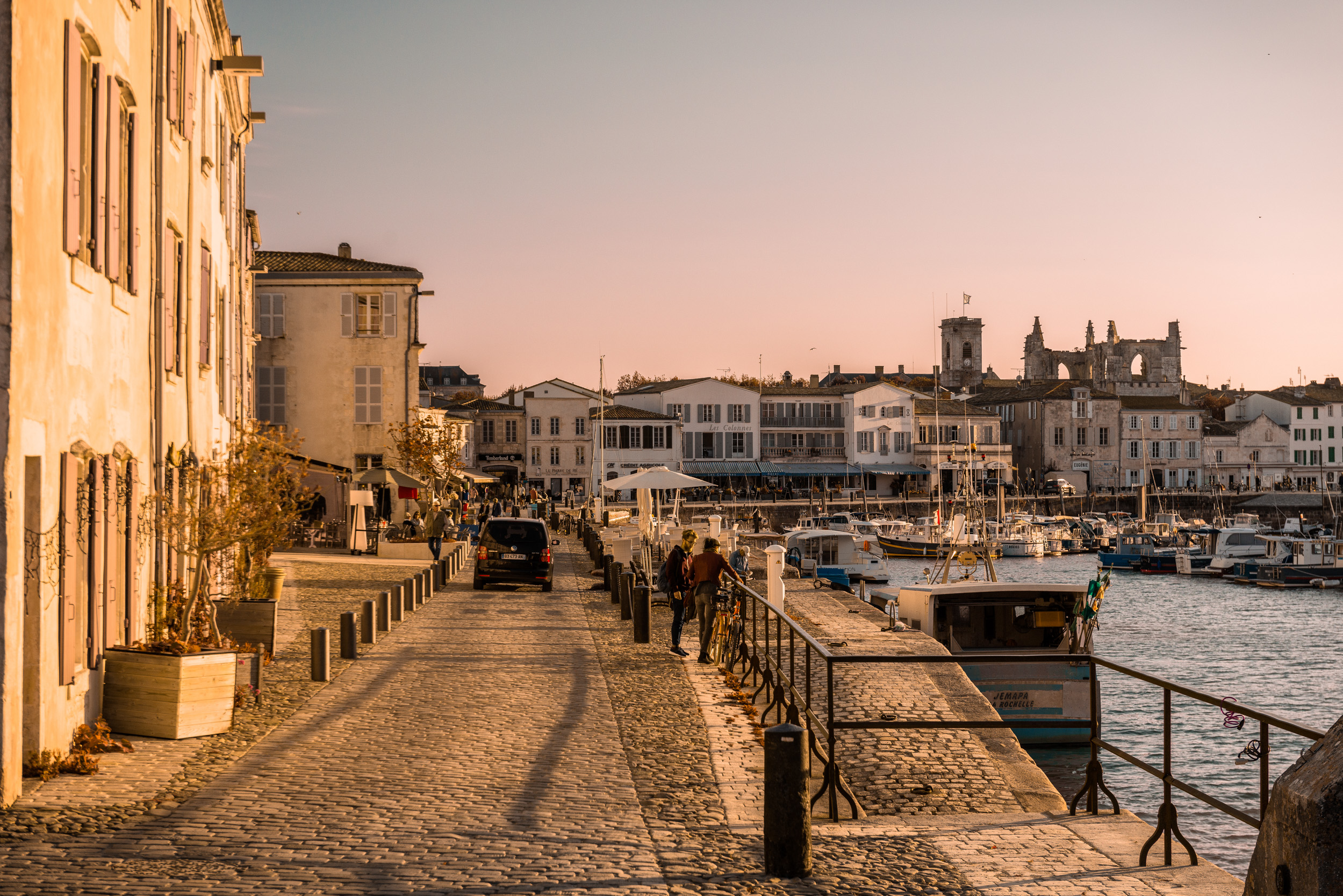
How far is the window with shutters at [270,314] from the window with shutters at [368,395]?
3.15m

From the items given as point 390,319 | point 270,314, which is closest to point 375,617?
point 390,319

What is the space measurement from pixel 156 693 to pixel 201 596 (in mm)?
2063

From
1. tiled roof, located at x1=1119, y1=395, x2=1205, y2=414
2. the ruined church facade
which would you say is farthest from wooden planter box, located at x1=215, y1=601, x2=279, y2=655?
the ruined church facade

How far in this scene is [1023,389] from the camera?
116 metres

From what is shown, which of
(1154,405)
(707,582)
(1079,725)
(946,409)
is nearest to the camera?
(1079,725)

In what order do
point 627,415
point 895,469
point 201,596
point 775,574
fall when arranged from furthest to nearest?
point 895,469 → point 627,415 → point 775,574 → point 201,596

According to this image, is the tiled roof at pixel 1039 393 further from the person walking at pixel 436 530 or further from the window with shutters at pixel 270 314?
the person walking at pixel 436 530

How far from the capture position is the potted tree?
1096 cm

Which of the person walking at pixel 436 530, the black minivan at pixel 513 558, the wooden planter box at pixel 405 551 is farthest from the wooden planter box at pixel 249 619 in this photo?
the wooden planter box at pixel 405 551

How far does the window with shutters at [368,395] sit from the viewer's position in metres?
47.2

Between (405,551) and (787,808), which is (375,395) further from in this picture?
(787,808)

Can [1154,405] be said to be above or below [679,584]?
above

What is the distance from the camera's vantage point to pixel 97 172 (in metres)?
10.4

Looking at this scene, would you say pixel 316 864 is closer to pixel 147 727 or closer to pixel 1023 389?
pixel 147 727
